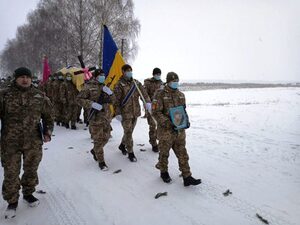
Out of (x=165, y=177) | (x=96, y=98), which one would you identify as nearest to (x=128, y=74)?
(x=96, y=98)

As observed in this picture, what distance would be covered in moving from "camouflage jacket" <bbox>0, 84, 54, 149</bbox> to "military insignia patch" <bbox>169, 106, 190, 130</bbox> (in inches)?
82.3

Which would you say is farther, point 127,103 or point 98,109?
point 127,103

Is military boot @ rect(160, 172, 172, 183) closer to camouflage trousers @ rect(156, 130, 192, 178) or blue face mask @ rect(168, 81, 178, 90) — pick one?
camouflage trousers @ rect(156, 130, 192, 178)

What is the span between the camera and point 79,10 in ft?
77.9

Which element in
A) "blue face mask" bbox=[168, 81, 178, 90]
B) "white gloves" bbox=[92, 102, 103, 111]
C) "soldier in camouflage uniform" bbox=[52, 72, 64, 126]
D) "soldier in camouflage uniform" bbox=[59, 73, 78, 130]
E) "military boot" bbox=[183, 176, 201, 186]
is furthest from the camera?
"soldier in camouflage uniform" bbox=[52, 72, 64, 126]

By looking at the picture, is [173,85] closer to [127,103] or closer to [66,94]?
[127,103]

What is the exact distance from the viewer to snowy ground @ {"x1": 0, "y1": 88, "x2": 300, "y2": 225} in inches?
168

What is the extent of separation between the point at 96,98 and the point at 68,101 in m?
5.34

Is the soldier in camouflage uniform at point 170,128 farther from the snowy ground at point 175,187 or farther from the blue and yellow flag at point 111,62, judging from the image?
the blue and yellow flag at point 111,62

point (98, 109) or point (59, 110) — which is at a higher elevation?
point (98, 109)

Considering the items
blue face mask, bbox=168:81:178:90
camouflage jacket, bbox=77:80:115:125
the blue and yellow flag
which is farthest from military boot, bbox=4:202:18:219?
→ the blue and yellow flag

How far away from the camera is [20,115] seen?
4.33 m

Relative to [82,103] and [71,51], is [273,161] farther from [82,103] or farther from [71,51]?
[71,51]

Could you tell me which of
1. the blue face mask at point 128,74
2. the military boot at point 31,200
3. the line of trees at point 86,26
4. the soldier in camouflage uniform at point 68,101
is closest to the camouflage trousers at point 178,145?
the blue face mask at point 128,74
